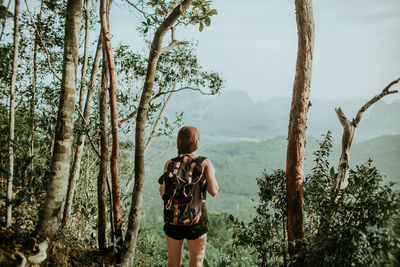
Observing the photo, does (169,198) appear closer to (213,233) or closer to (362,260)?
(362,260)

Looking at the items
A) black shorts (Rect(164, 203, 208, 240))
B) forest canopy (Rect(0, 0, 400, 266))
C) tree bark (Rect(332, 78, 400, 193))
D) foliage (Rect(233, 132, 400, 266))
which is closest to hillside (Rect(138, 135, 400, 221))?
forest canopy (Rect(0, 0, 400, 266))

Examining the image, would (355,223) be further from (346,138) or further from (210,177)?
(210,177)

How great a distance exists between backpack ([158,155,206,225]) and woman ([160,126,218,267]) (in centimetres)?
6

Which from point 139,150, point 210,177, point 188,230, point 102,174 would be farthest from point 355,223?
point 102,174

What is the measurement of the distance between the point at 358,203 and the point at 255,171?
392 feet

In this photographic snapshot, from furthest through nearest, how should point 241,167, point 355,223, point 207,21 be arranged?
1. point 241,167
2. point 207,21
3. point 355,223

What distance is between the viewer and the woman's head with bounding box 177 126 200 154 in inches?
92.1

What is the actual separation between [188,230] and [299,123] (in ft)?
5.99

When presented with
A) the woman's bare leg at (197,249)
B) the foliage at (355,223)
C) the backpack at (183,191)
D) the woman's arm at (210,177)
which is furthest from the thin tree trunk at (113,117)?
the foliage at (355,223)

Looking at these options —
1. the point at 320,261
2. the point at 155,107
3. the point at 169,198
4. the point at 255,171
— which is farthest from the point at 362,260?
the point at 255,171

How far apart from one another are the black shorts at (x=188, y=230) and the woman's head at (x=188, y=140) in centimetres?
56

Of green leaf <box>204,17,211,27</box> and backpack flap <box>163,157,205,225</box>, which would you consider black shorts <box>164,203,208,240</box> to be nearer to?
backpack flap <box>163,157,205,225</box>

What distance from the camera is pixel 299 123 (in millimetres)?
3166

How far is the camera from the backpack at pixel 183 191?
2213 millimetres
